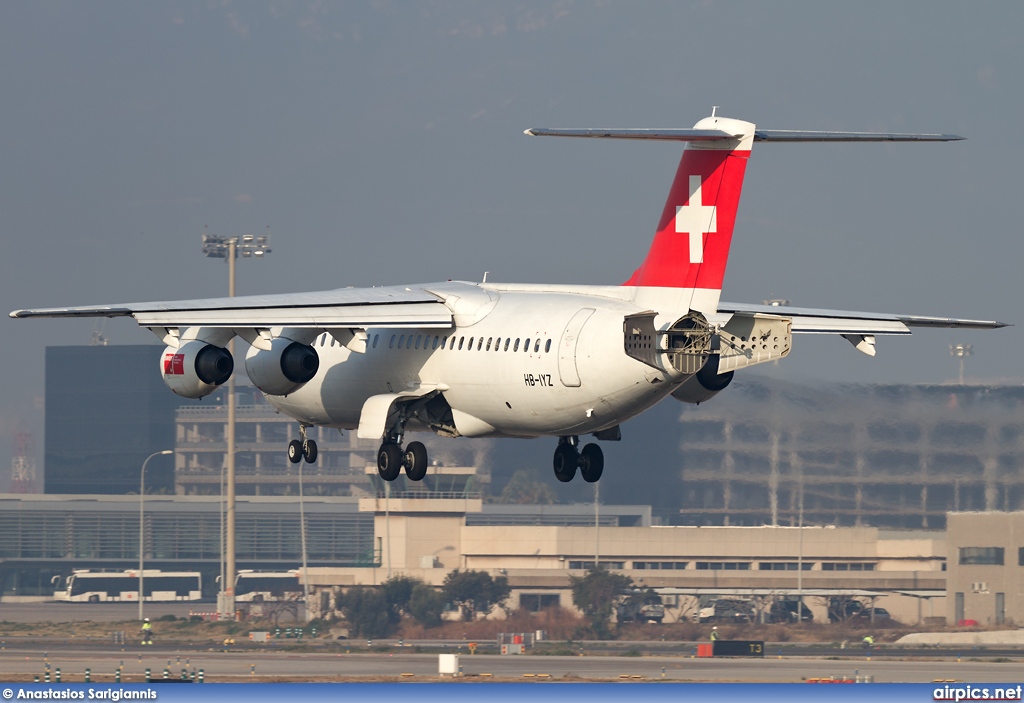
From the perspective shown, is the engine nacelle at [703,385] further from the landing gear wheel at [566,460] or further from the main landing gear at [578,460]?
the landing gear wheel at [566,460]

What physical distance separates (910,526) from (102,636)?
37.8 m

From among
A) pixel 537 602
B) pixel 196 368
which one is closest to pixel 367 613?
pixel 537 602

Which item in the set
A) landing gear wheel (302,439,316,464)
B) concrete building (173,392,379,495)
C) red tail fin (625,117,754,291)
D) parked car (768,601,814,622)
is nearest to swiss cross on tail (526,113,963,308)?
red tail fin (625,117,754,291)

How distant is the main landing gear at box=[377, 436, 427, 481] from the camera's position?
109ft

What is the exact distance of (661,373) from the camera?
2858 centimetres

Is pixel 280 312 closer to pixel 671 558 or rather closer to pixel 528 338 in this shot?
pixel 528 338

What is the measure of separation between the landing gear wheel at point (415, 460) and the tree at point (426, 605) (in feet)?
168

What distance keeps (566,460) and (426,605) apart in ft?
170

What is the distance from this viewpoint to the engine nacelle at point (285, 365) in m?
33.6

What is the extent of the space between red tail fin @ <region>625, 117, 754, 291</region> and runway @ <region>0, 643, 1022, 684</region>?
2807 centimetres

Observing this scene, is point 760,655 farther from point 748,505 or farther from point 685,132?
point 685,132

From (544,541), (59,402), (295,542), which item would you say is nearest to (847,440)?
(544,541)

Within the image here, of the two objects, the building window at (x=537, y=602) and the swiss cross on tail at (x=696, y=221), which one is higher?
the swiss cross on tail at (x=696, y=221)

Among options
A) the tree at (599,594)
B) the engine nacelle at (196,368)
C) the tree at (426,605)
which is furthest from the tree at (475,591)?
the engine nacelle at (196,368)
